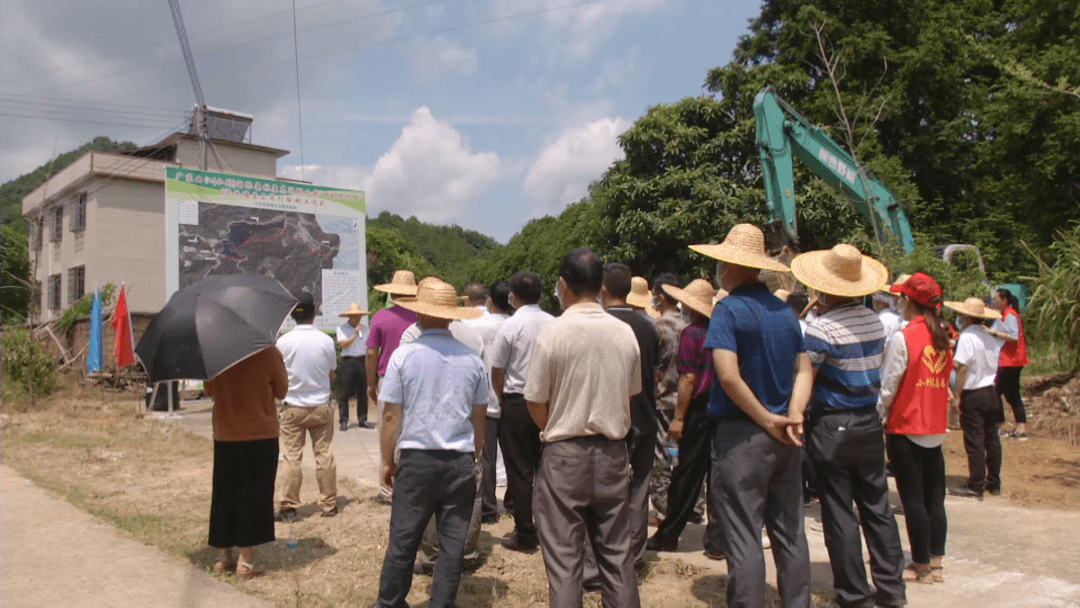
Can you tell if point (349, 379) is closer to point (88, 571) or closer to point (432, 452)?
point (88, 571)

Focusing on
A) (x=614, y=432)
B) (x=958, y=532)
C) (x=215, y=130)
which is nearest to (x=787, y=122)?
(x=958, y=532)

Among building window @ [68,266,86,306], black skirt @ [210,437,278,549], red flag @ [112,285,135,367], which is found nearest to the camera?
black skirt @ [210,437,278,549]

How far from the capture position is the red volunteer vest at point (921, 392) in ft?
13.9

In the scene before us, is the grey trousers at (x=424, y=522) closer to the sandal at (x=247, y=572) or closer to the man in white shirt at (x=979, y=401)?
the sandal at (x=247, y=572)

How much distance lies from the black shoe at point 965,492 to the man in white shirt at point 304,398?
544 centimetres

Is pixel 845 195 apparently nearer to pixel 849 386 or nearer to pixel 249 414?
pixel 849 386

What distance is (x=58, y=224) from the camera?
2981cm

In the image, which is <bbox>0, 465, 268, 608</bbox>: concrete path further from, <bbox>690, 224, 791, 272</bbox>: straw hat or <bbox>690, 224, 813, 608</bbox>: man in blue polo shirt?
<bbox>690, 224, 791, 272</bbox>: straw hat

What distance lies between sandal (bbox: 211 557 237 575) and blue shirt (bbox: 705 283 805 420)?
10.8 feet

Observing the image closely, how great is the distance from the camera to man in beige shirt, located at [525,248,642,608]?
3.25 metres

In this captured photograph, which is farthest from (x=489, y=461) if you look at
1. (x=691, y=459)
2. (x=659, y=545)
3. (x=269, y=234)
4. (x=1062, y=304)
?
(x=269, y=234)

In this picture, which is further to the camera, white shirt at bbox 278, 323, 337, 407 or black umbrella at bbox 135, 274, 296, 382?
white shirt at bbox 278, 323, 337, 407

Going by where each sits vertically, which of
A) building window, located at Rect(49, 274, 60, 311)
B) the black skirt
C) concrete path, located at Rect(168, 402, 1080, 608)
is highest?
building window, located at Rect(49, 274, 60, 311)

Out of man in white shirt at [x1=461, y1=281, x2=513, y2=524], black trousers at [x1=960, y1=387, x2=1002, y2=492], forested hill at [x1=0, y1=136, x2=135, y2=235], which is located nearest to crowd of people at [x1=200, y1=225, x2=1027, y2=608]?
man in white shirt at [x1=461, y1=281, x2=513, y2=524]
